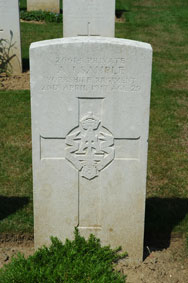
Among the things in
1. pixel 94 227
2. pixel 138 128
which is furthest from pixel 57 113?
pixel 94 227

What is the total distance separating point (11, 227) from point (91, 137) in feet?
4.44

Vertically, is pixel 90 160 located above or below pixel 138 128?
below

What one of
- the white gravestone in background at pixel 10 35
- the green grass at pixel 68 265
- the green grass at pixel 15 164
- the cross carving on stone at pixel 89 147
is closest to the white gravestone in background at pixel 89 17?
the white gravestone in background at pixel 10 35

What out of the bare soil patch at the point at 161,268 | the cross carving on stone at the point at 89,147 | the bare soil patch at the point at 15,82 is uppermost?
the cross carving on stone at the point at 89,147

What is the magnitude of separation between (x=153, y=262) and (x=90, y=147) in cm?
120

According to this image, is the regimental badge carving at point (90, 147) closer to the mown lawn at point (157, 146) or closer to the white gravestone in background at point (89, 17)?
the mown lawn at point (157, 146)

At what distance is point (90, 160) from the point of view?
3.67 meters

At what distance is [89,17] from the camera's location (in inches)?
359

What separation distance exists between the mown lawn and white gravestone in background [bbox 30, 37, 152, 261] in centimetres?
66

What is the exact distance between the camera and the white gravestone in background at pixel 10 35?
852 centimetres

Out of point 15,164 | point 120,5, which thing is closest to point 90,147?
point 15,164

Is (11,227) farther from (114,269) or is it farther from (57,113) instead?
(57,113)

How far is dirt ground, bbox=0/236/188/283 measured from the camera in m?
3.81

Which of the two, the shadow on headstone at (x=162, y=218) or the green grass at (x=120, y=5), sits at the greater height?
the green grass at (x=120, y=5)
